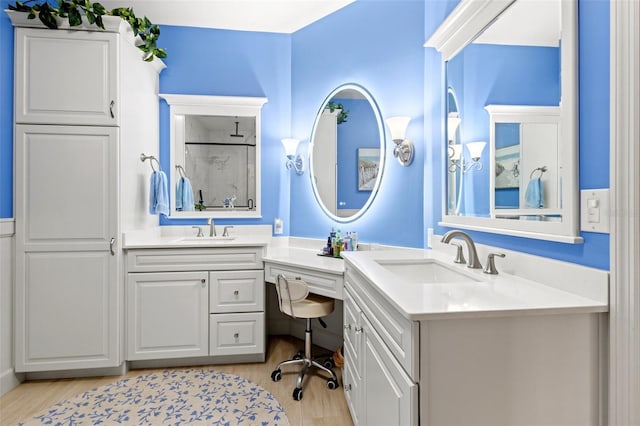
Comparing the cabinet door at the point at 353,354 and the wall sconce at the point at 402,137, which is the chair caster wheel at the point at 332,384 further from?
the wall sconce at the point at 402,137

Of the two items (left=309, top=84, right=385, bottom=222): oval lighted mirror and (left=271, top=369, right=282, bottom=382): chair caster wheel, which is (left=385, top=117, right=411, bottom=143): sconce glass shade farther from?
(left=271, top=369, right=282, bottom=382): chair caster wheel

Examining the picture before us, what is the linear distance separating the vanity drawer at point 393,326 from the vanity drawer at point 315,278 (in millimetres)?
515

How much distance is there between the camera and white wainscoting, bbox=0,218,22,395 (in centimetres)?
227

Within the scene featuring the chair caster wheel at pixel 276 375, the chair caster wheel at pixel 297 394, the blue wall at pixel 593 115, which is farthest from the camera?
the chair caster wheel at pixel 276 375

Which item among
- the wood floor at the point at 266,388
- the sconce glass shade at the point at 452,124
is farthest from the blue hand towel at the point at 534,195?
the wood floor at the point at 266,388

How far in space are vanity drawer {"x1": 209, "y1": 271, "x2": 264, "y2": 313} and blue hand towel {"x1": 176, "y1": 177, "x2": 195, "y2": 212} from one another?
851mm

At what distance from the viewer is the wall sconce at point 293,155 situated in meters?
3.17

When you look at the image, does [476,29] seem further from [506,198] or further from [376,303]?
[376,303]

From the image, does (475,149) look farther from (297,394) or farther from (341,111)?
(297,394)

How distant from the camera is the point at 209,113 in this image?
323cm

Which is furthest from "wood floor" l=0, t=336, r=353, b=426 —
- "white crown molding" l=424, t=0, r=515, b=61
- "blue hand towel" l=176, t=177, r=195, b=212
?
"white crown molding" l=424, t=0, r=515, b=61

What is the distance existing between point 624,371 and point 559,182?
0.59 m

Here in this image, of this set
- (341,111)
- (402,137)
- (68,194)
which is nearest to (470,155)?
(402,137)

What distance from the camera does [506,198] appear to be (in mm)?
1514
